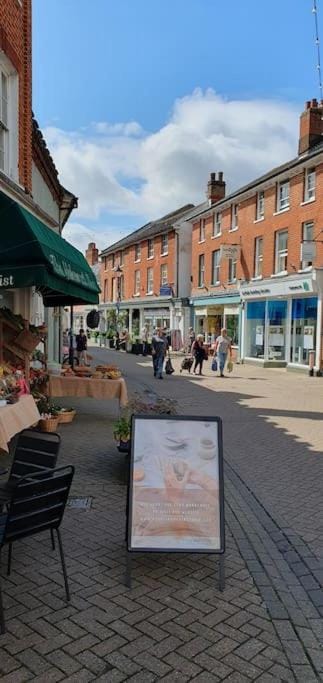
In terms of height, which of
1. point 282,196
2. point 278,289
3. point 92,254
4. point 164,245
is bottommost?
point 278,289

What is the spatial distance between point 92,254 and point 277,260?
46.9m

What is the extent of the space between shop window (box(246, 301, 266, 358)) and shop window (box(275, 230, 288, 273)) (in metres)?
2.01

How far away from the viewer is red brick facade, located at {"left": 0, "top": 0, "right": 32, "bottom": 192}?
847 centimetres

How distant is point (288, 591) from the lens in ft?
12.2

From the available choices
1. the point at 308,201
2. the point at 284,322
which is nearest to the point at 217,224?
the point at 284,322

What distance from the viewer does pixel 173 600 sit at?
350 centimetres

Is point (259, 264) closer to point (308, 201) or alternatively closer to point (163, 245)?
point (308, 201)

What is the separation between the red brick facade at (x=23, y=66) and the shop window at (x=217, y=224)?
21.4 meters

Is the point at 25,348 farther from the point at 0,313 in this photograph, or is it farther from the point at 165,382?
the point at 165,382

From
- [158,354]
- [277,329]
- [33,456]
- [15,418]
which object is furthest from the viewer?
[277,329]

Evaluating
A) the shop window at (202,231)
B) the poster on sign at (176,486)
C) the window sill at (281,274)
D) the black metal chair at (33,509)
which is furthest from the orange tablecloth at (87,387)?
the shop window at (202,231)

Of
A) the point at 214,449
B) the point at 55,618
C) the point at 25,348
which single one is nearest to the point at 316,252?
the point at 25,348

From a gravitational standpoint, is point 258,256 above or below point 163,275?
below

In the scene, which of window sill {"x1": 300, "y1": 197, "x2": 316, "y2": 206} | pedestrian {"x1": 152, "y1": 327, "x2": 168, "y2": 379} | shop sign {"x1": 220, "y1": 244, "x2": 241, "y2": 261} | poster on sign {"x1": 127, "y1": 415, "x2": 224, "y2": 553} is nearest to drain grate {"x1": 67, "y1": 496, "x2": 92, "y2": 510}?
poster on sign {"x1": 127, "y1": 415, "x2": 224, "y2": 553}
